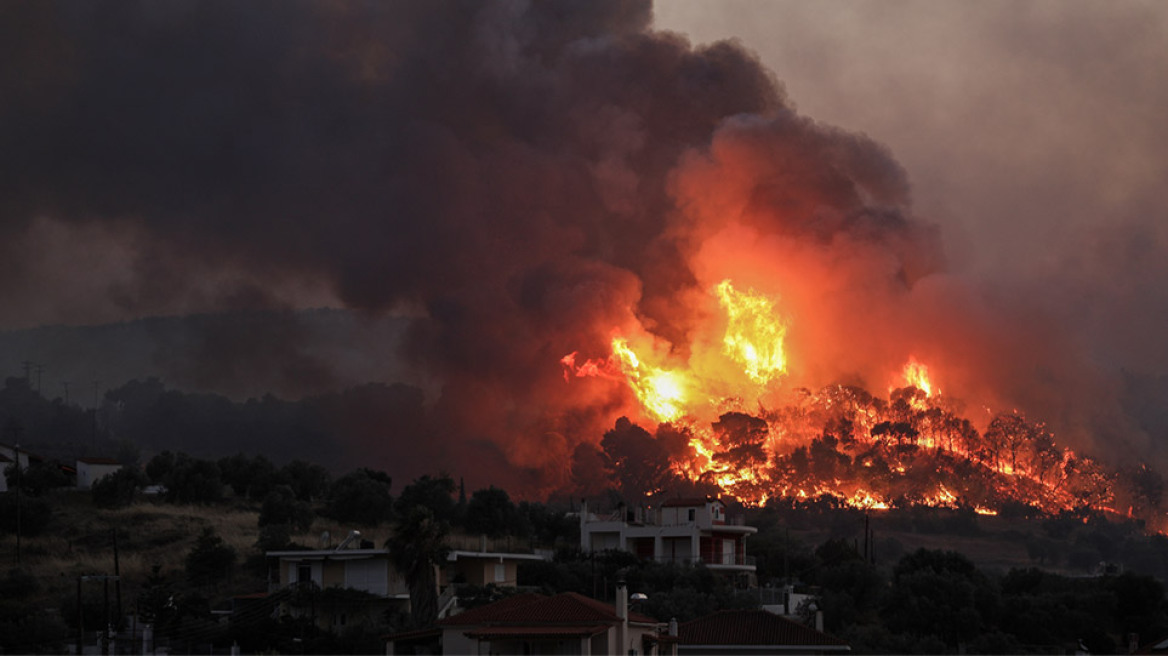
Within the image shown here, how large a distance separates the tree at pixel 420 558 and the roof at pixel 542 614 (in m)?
10.0

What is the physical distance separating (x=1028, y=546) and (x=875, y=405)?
23.3 m

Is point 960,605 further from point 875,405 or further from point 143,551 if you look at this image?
point 875,405

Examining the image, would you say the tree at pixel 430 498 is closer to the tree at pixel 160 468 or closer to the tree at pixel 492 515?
the tree at pixel 492 515

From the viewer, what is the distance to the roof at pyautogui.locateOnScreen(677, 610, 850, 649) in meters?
66.9

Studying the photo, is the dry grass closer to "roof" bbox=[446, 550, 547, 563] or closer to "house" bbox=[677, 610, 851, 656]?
"roof" bbox=[446, 550, 547, 563]

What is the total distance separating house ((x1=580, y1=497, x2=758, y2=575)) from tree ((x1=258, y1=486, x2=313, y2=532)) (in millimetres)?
19875

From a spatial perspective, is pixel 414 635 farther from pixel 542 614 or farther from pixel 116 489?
pixel 116 489

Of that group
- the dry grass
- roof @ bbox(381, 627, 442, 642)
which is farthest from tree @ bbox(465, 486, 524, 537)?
roof @ bbox(381, 627, 442, 642)

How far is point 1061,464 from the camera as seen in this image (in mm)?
188875

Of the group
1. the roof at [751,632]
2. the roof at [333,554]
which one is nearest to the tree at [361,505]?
the roof at [333,554]

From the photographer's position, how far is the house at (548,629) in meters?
57.6

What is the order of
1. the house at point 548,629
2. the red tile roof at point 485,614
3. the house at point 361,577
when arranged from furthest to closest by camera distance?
the house at point 361,577 < the red tile roof at point 485,614 < the house at point 548,629

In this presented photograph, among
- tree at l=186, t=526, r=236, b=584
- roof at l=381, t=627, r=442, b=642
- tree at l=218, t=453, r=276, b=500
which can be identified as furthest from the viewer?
tree at l=218, t=453, r=276, b=500

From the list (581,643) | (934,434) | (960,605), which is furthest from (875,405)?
(581,643)
